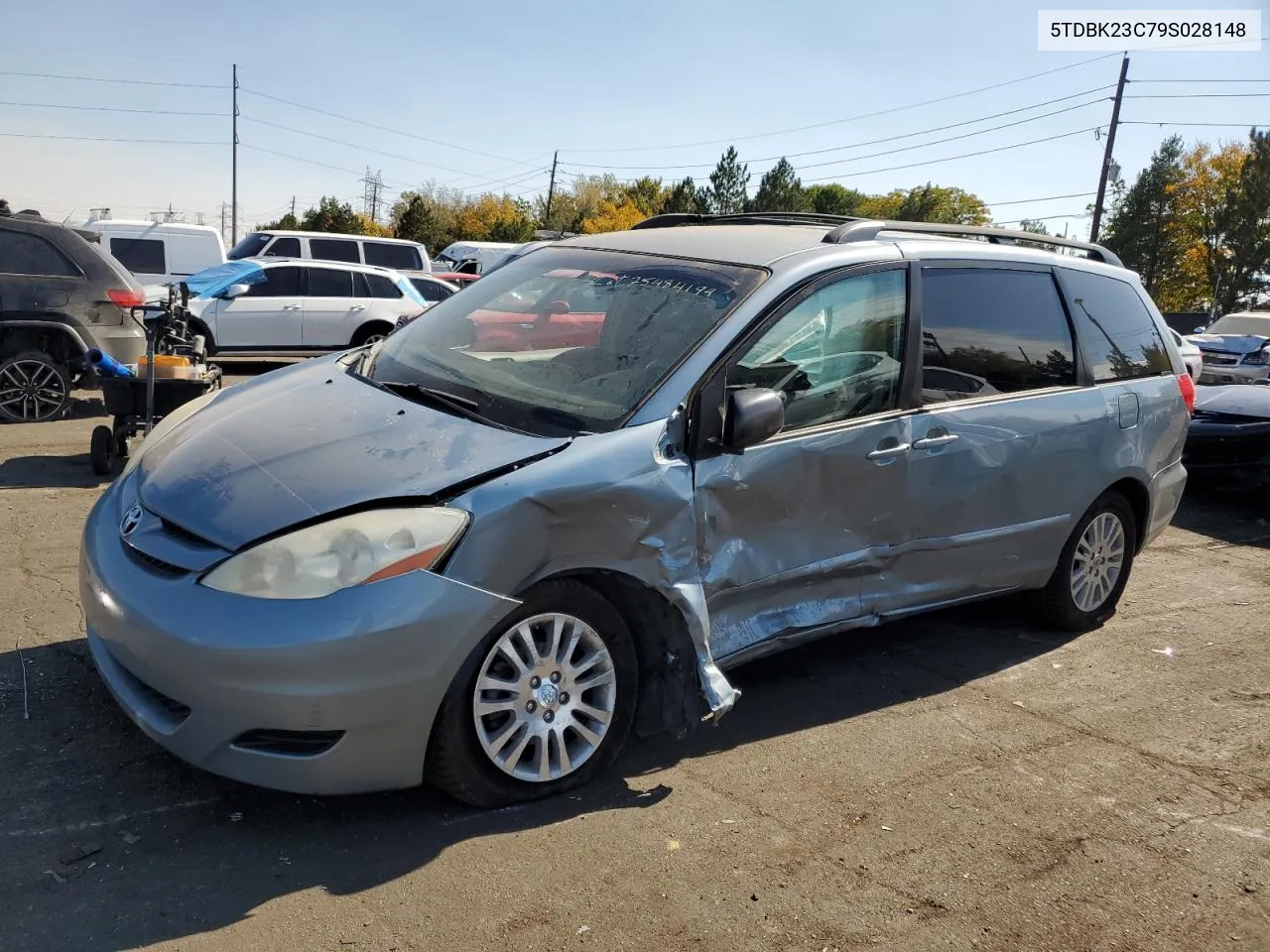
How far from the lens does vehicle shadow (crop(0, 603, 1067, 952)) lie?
268 cm

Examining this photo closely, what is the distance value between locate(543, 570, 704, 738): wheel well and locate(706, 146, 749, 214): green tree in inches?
2647

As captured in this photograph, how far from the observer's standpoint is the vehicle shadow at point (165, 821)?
2680mm

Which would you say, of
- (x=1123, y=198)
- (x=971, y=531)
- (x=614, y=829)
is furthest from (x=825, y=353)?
(x=1123, y=198)

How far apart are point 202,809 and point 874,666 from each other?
2827 millimetres

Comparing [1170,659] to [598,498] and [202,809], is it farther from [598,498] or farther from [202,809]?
[202,809]

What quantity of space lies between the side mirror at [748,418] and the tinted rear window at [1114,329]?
7.46 ft

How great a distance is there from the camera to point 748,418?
352cm

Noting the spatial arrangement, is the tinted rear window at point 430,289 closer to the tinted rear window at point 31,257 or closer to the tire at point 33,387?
the tinted rear window at point 31,257

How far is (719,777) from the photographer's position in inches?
141

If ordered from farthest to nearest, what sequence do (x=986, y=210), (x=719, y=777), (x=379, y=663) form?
(x=986, y=210) < (x=719, y=777) < (x=379, y=663)

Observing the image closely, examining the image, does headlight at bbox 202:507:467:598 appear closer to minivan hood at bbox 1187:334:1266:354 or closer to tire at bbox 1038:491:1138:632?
tire at bbox 1038:491:1138:632

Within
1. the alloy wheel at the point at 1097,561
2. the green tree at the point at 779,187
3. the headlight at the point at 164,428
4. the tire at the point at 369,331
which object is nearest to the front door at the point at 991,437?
the alloy wheel at the point at 1097,561

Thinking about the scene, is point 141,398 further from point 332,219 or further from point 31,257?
point 332,219

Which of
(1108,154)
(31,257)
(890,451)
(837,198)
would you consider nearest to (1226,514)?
(890,451)
